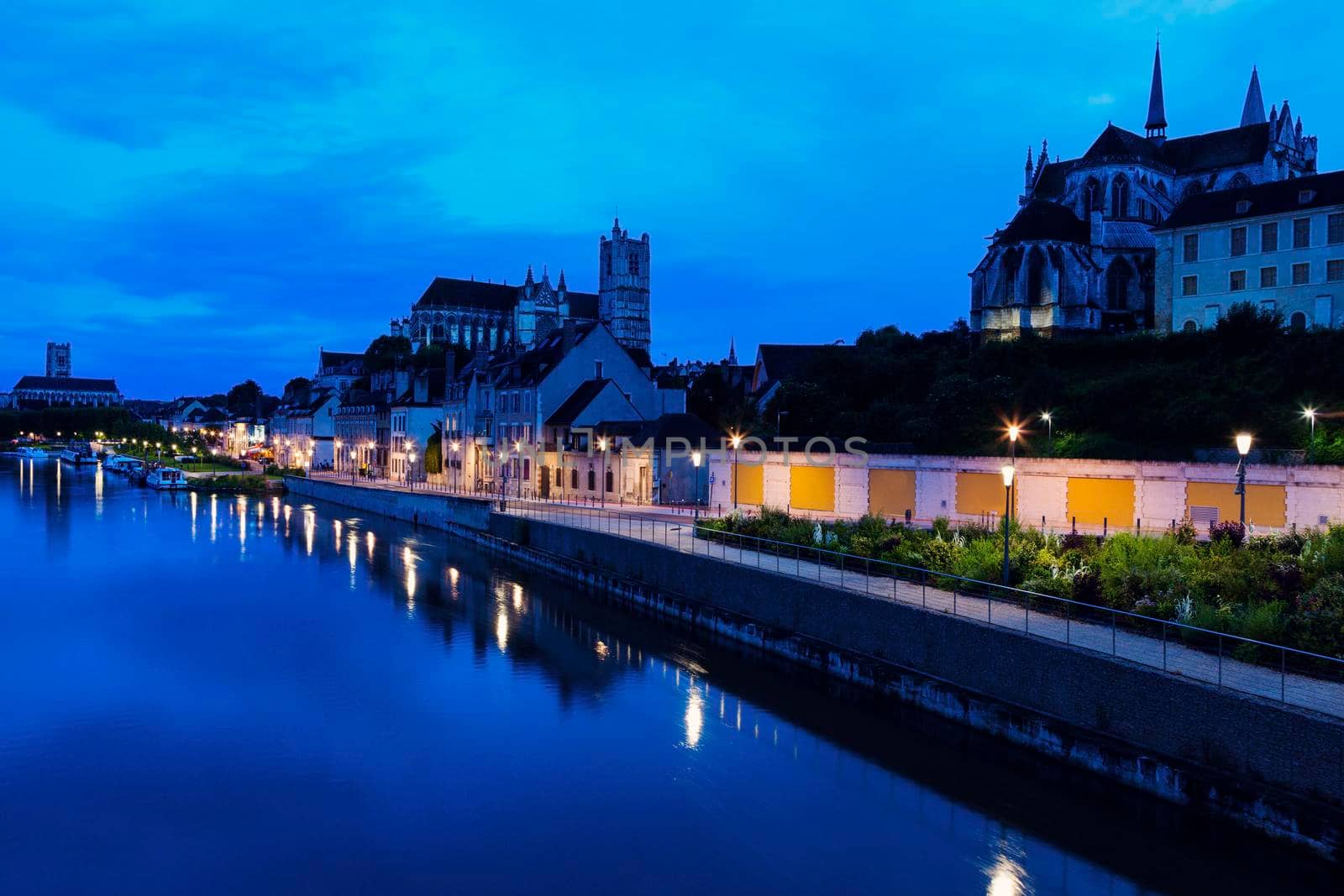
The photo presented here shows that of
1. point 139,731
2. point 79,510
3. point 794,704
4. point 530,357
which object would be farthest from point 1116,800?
point 79,510

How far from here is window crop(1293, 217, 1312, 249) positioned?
45.2 metres

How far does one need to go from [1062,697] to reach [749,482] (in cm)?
2460

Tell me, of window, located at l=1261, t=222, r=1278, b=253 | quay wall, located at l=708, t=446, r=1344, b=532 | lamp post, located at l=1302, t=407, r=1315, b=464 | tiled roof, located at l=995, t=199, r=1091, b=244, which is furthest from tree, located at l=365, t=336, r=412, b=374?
lamp post, located at l=1302, t=407, r=1315, b=464

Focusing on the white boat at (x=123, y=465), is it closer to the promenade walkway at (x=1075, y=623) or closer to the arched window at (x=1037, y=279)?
the arched window at (x=1037, y=279)

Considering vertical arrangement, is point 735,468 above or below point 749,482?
above

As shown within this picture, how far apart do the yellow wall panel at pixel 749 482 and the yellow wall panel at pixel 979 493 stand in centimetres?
894

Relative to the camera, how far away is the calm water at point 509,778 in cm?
1388

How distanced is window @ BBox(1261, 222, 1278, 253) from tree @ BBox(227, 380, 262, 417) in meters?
136

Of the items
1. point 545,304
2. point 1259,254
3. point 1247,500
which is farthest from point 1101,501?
point 545,304

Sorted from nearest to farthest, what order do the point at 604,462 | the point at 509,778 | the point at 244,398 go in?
the point at 509,778
the point at 604,462
the point at 244,398

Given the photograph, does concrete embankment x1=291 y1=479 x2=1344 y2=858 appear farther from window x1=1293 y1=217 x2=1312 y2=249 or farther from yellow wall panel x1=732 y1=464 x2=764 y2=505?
window x1=1293 y1=217 x2=1312 y2=249

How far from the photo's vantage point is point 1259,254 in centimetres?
4734

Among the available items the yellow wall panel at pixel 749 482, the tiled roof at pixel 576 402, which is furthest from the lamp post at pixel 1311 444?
the tiled roof at pixel 576 402

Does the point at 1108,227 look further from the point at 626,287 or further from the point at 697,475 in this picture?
the point at 626,287
